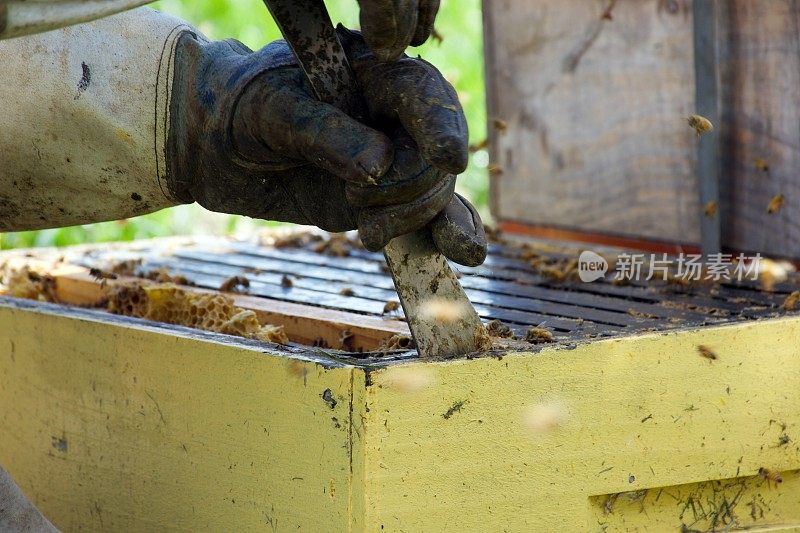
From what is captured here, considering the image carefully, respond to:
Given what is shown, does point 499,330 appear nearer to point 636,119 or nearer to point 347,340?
point 347,340

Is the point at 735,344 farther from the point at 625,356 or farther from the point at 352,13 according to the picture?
the point at 352,13

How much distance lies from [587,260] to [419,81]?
4.72 ft

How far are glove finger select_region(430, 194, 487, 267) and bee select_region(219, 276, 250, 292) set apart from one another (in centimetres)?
110

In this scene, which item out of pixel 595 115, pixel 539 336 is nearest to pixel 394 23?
pixel 539 336

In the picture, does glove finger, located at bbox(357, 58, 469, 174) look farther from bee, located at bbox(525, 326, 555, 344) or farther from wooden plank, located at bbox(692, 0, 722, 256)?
wooden plank, located at bbox(692, 0, 722, 256)

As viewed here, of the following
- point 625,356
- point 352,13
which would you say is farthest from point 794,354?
point 352,13

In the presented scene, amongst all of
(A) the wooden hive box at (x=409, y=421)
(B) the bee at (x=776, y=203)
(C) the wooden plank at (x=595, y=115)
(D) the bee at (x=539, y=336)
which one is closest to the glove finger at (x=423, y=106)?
(A) the wooden hive box at (x=409, y=421)

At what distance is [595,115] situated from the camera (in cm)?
392

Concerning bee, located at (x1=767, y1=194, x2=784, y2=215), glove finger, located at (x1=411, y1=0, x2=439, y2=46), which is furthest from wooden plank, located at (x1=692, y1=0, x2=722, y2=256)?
glove finger, located at (x1=411, y1=0, x2=439, y2=46)

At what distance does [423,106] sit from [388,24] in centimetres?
15

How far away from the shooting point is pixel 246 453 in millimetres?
2328

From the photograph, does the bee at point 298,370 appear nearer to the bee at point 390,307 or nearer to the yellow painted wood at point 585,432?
the yellow painted wood at point 585,432

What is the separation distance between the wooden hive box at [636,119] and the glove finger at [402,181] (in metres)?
1.60

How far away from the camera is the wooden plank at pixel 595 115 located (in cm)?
366
